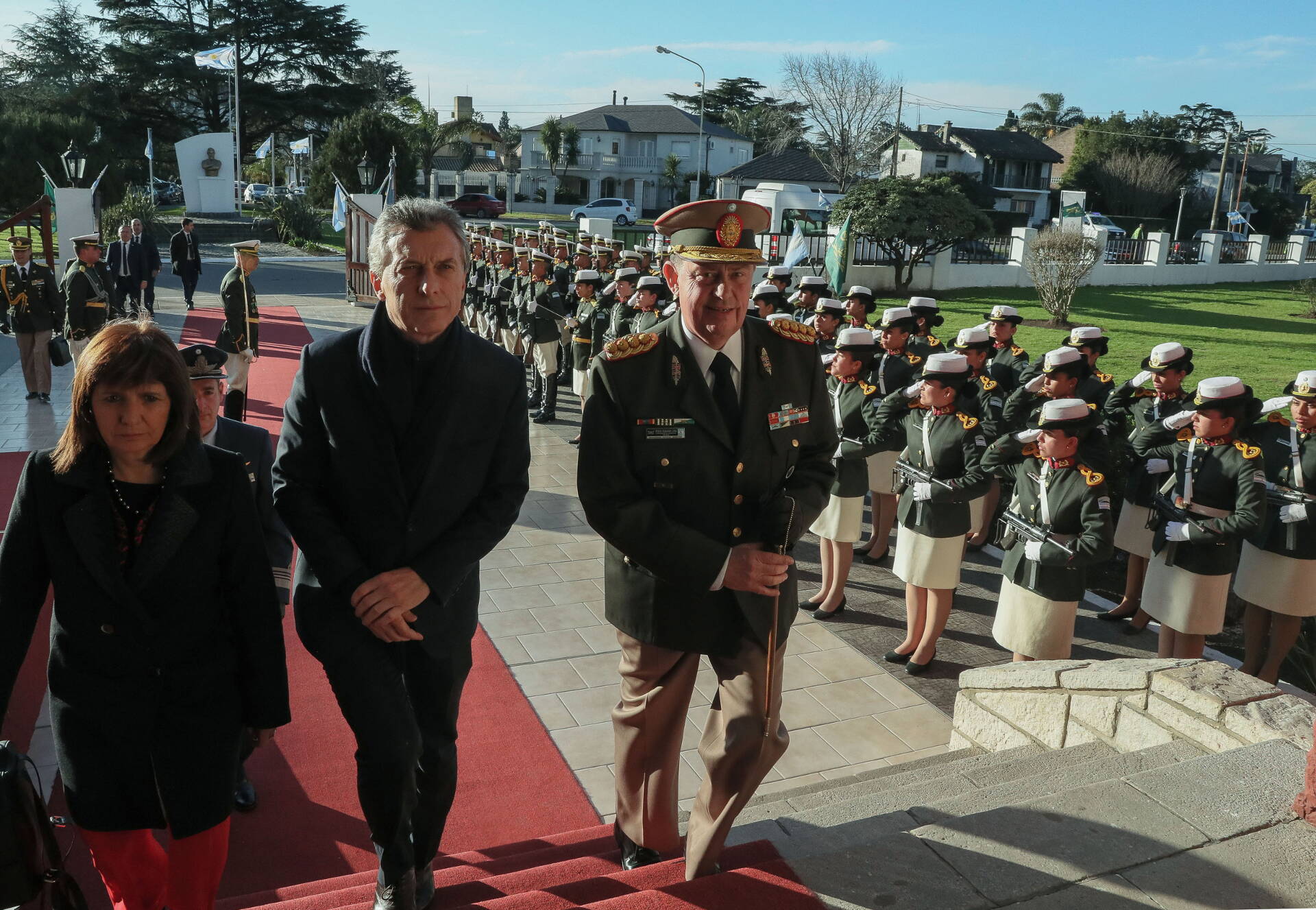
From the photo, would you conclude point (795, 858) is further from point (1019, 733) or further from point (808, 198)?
point (808, 198)

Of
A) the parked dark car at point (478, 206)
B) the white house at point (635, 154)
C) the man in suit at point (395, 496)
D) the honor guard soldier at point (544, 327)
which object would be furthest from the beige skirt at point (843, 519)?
the white house at point (635, 154)

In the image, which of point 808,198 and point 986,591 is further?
point 808,198

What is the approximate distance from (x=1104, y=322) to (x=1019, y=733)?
730 inches

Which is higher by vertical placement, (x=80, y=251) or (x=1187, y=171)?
(x=1187, y=171)

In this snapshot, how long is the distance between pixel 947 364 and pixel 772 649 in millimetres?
3714

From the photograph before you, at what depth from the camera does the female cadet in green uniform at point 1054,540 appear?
5.22 metres

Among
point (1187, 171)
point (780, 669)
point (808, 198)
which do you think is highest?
point (1187, 171)

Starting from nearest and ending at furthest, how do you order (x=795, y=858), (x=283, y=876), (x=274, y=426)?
1. (x=795, y=858)
2. (x=283, y=876)
3. (x=274, y=426)

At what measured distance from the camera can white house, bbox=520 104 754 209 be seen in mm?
68688

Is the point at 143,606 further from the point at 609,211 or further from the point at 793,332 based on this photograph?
the point at 609,211

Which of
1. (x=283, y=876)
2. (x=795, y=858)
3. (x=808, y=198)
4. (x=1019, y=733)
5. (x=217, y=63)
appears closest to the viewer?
(x=795, y=858)

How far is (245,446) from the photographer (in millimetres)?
4062

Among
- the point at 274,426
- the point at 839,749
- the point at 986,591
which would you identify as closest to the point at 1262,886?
the point at 839,749

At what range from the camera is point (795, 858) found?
9.62 ft
